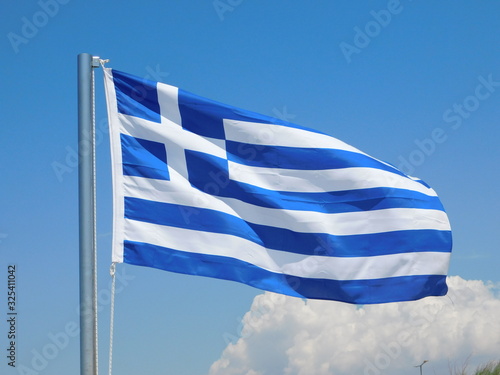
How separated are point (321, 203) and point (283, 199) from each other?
578 mm

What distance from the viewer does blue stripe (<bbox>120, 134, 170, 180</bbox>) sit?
10.0 meters

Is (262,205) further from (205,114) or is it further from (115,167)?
(115,167)

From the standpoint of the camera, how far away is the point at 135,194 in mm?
9906

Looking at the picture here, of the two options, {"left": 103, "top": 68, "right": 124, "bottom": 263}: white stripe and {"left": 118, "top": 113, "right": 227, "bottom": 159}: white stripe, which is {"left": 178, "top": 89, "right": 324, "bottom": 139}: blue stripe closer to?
{"left": 118, "top": 113, "right": 227, "bottom": 159}: white stripe

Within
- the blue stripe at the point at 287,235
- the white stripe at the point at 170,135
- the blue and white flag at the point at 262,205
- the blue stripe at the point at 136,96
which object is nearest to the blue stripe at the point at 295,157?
the blue and white flag at the point at 262,205

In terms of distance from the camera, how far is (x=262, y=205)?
35.3 feet

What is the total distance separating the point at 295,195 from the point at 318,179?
0.46 metres

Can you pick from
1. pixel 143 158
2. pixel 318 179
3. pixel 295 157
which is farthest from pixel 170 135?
pixel 318 179

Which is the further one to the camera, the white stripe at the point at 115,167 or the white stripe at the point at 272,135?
the white stripe at the point at 272,135

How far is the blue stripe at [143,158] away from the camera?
10.0 metres

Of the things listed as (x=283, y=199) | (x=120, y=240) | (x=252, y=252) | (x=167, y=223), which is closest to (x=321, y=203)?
(x=283, y=199)

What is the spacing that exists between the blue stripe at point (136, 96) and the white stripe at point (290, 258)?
156cm

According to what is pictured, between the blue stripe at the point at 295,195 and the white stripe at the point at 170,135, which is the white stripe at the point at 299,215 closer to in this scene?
the blue stripe at the point at 295,195

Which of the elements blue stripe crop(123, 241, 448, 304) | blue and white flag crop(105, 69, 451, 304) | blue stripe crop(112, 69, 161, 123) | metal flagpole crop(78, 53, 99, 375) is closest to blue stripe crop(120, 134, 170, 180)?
blue and white flag crop(105, 69, 451, 304)
